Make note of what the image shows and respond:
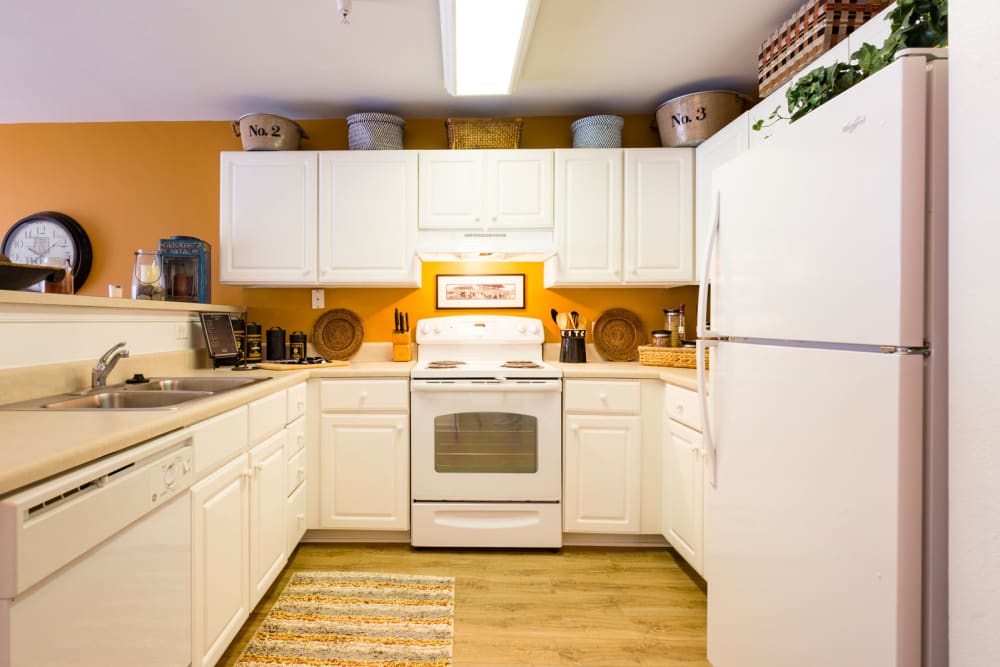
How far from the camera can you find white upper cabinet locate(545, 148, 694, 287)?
9.37 feet

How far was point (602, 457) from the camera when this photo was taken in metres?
2.56

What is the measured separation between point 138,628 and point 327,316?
7.35ft

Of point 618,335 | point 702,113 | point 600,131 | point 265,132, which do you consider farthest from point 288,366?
point 702,113

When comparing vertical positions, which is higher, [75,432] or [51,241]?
[51,241]

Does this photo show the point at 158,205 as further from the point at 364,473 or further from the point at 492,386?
the point at 492,386

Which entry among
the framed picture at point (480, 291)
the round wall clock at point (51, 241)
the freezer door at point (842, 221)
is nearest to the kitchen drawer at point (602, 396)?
the framed picture at point (480, 291)

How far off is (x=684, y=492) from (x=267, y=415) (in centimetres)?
184

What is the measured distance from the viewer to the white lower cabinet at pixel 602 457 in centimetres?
255

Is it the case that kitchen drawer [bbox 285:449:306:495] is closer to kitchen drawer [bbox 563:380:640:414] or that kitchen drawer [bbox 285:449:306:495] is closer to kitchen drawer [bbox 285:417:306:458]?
kitchen drawer [bbox 285:417:306:458]

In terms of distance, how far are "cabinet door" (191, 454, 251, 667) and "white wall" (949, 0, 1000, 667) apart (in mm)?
1733

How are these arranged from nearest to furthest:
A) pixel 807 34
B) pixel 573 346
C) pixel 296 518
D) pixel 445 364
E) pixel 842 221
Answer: pixel 842 221
pixel 807 34
pixel 296 518
pixel 445 364
pixel 573 346

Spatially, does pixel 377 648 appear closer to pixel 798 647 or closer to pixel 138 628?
pixel 138 628

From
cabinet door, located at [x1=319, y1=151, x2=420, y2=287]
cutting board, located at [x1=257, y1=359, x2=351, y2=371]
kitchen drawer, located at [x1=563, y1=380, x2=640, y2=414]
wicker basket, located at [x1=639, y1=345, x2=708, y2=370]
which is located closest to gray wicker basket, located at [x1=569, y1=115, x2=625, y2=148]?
cabinet door, located at [x1=319, y1=151, x2=420, y2=287]

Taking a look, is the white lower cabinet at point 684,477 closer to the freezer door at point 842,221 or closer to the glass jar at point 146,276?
the freezer door at point 842,221
